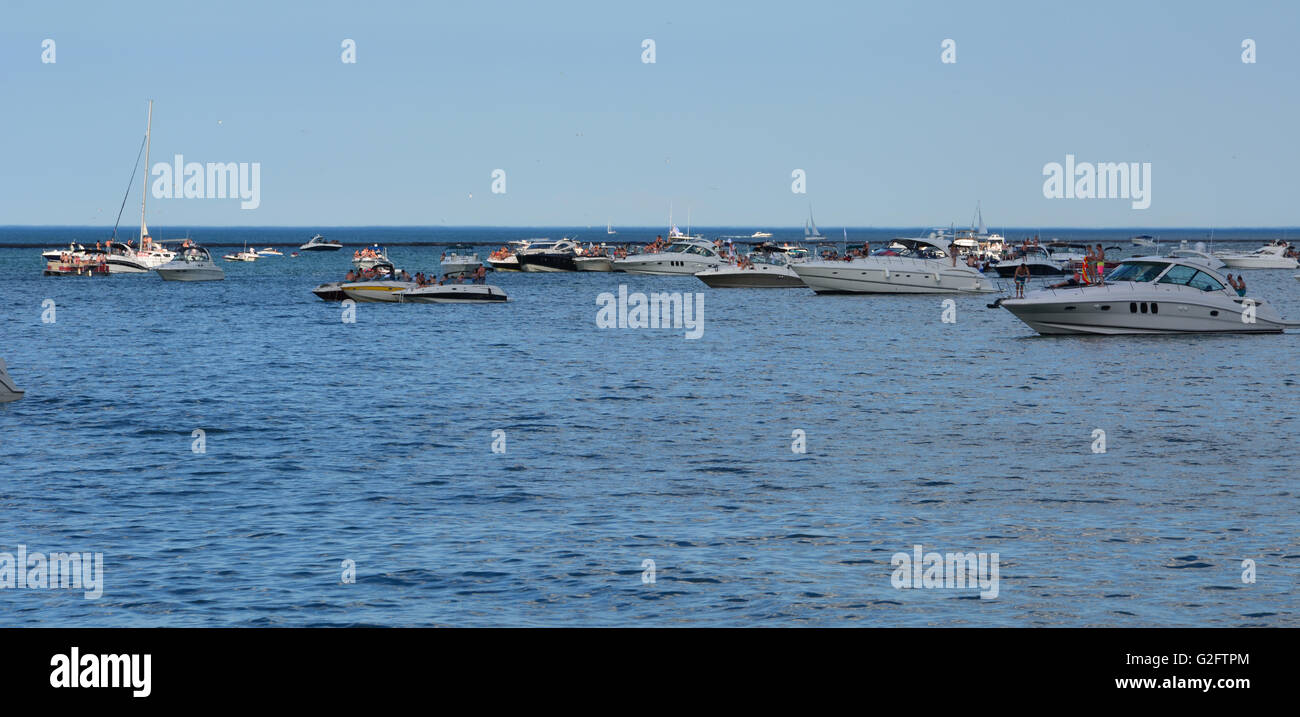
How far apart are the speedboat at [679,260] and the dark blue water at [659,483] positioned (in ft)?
220

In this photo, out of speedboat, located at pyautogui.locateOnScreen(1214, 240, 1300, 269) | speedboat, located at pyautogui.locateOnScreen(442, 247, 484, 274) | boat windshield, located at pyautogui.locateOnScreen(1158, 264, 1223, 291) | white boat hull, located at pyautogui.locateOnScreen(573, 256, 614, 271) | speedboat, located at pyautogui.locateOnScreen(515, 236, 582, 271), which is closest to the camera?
boat windshield, located at pyautogui.locateOnScreen(1158, 264, 1223, 291)

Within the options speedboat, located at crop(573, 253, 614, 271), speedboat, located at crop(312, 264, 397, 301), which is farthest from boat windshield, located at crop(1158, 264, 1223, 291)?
speedboat, located at crop(573, 253, 614, 271)

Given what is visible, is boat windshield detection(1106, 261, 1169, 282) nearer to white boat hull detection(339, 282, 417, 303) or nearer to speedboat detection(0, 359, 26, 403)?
speedboat detection(0, 359, 26, 403)

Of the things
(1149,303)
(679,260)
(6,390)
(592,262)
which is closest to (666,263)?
(679,260)

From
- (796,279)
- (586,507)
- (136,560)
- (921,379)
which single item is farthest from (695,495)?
(796,279)

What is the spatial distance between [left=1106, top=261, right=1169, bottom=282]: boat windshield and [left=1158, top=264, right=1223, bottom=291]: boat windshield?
381 millimetres

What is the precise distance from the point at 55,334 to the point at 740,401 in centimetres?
4484

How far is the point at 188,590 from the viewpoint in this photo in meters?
17.7

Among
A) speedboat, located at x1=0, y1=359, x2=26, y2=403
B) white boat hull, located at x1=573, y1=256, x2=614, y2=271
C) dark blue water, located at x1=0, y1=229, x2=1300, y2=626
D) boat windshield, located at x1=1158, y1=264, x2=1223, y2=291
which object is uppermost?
white boat hull, located at x1=573, y1=256, x2=614, y2=271

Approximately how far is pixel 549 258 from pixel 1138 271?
359 ft

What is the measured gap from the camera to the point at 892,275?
93.6 m

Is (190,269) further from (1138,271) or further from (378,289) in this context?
(1138,271)

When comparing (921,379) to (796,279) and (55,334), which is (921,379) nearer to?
(55,334)

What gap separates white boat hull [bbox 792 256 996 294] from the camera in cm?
9369
